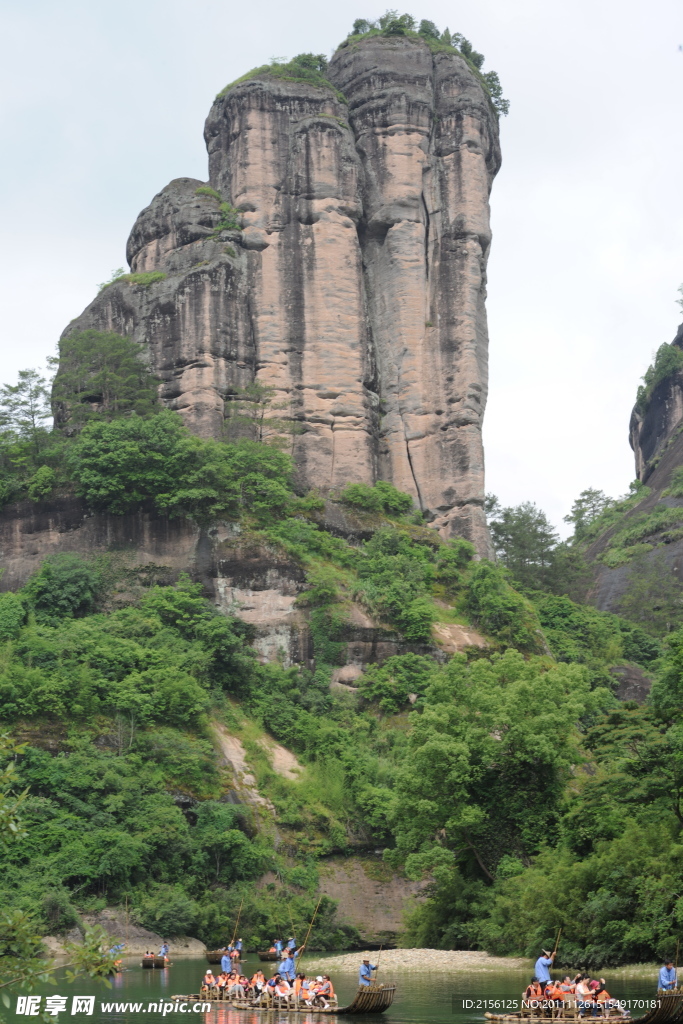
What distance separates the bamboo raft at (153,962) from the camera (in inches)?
1291

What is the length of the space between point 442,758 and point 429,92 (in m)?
40.5

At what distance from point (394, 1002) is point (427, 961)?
7.13 m

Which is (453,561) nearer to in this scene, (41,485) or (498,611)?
(498,611)

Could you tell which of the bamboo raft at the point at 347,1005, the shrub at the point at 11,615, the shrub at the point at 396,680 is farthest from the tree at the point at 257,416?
the bamboo raft at the point at 347,1005

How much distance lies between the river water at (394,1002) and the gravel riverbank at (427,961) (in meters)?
0.67

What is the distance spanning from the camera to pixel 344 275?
199 feet

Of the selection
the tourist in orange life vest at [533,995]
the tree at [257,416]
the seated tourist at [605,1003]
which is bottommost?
the tourist in orange life vest at [533,995]

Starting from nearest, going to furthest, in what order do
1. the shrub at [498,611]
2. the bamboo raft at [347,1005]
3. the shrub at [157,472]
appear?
the bamboo raft at [347,1005] < the shrub at [157,472] < the shrub at [498,611]

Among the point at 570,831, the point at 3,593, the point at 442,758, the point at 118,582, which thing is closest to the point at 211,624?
the point at 118,582

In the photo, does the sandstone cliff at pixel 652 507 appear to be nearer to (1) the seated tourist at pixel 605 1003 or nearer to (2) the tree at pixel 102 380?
(2) the tree at pixel 102 380

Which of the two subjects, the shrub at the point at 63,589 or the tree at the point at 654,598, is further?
the tree at the point at 654,598

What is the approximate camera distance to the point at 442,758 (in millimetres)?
34094

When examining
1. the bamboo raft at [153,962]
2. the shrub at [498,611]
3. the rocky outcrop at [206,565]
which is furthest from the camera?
the shrub at [498,611]

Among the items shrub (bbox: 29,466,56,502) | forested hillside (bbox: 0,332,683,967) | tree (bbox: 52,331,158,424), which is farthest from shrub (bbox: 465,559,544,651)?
shrub (bbox: 29,466,56,502)
